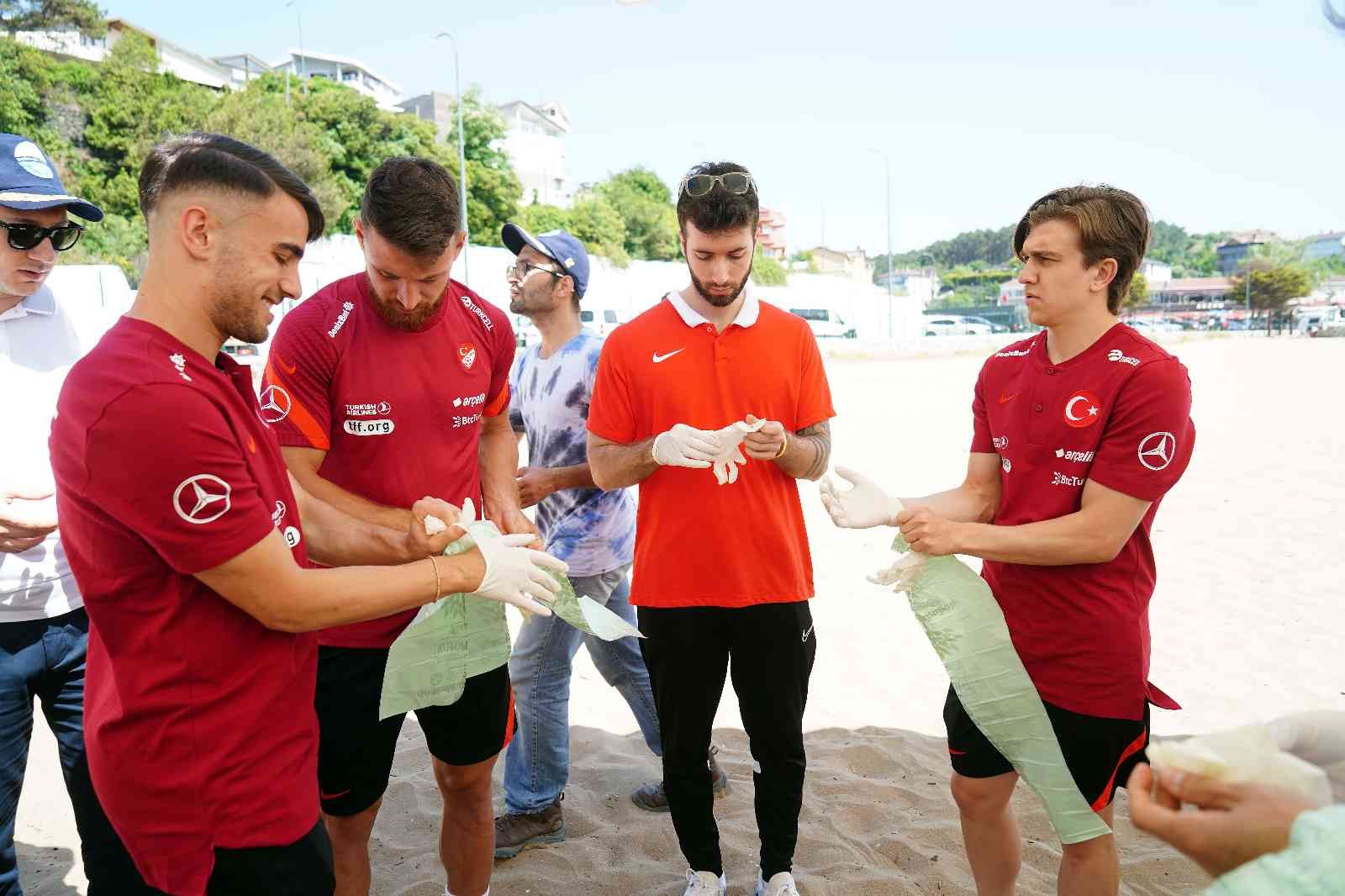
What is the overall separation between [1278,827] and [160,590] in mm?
1782

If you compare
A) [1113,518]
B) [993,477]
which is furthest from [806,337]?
[1113,518]

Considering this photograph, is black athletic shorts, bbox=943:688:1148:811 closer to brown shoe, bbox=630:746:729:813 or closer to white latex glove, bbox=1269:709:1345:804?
white latex glove, bbox=1269:709:1345:804

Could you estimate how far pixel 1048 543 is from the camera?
2.29 m

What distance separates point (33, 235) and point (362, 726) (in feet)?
5.62

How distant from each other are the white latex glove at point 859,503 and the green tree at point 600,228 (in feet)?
137

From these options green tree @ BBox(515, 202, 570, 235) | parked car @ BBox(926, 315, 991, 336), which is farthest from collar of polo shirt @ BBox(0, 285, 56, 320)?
parked car @ BBox(926, 315, 991, 336)

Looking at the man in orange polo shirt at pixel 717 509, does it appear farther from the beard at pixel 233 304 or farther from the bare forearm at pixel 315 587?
the beard at pixel 233 304

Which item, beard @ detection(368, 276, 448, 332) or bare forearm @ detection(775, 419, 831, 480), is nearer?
beard @ detection(368, 276, 448, 332)

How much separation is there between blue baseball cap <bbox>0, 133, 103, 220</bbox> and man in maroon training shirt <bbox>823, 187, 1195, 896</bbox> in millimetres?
2613

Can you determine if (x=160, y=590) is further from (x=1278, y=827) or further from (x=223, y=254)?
(x=1278, y=827)

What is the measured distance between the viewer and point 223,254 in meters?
1.68

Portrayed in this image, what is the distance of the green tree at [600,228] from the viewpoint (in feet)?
146

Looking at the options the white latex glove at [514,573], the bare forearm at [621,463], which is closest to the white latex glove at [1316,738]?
the white latex glove at [514,573]

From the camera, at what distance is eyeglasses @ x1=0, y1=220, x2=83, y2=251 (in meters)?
2.56
